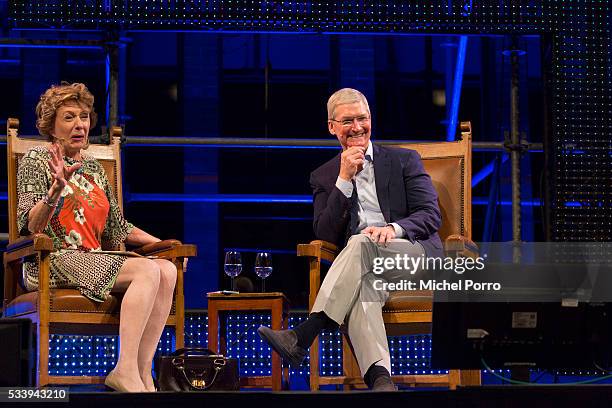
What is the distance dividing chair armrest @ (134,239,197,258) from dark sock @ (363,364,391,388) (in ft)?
3.08

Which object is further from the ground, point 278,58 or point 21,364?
point 278,58

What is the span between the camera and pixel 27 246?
398 cm

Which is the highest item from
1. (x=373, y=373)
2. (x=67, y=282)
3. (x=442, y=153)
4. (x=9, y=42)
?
(x=9, y=42)

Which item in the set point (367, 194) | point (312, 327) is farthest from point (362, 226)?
point (312, 327)

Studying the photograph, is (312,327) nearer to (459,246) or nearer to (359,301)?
(359,301)

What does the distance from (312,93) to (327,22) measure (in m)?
2.22

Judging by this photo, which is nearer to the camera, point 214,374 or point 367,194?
point 214,374

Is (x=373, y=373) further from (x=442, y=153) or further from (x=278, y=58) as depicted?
(x=278, y=58)

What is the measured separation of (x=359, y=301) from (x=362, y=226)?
53cm

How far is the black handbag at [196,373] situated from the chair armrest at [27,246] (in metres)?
0.61

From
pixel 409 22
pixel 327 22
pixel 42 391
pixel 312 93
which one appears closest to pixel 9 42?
→ pixel 327 22

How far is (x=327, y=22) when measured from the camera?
524 cm

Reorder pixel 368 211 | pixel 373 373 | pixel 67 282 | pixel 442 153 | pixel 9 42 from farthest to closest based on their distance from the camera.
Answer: pixel 9 42, pixel 442 153, pixel 368 211, pixel 67 282, pixel 373 373

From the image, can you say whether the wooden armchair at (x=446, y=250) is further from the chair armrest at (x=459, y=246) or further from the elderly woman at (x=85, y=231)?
the elderly woman at (x=85, y=231)
